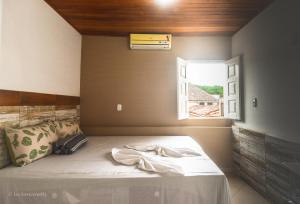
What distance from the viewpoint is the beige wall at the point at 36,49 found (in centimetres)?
171

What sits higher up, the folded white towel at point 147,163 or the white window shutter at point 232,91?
the white window shutter at point 232,91

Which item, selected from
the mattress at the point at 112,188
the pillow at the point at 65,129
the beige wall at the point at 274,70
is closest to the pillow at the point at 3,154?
the mattress at the point at 112,188

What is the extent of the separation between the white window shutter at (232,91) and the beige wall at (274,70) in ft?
0.44

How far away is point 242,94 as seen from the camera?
2947 millimetres

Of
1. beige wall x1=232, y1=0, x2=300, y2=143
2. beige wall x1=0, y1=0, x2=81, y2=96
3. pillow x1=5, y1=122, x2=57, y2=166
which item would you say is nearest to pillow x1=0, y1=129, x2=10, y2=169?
pillow x1=5, y1=122, x2=57, y2=166

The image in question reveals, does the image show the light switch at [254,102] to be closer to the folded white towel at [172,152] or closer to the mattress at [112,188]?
the folded white towel at [172,152]

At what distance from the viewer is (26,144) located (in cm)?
160

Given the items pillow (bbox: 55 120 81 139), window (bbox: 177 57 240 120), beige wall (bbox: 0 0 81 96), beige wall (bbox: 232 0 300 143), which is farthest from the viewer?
window (bbox: 177 57 240 120)

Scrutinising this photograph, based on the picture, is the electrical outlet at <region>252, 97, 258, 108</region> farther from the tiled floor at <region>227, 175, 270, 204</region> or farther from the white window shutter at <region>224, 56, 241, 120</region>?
the tiled floor at <region>227, 175, 270, 204</region>

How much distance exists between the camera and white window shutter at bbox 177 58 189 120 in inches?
127

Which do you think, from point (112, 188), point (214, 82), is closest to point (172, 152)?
point (112, 188)

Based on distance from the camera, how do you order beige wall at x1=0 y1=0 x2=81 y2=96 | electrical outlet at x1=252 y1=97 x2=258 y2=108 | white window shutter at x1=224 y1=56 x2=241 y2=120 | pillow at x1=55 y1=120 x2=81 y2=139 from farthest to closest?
1. white window shutter at x1=224 y1=56 x2=241 y2=120
2. electrical outlet at x1=252 y1=97 x2=258 y2=108
3. pillow at x1=55 y1=120 x2=81 y2=139
4. beige wall at x1=0 y1=0 x2=81 y2=96

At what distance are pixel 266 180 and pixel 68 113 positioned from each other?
294 cm

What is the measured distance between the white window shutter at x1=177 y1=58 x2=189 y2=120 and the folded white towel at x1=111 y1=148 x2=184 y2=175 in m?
1.59
